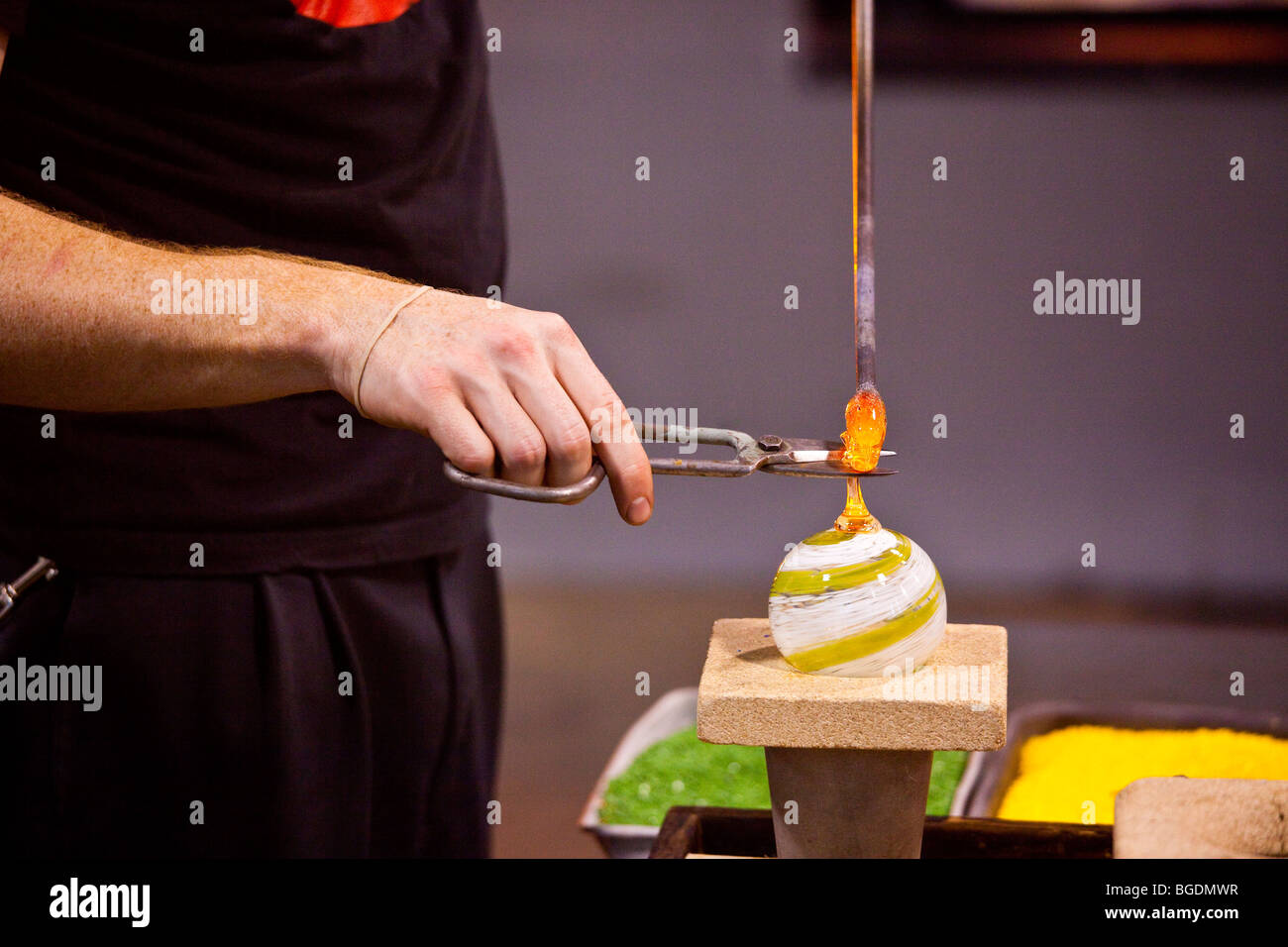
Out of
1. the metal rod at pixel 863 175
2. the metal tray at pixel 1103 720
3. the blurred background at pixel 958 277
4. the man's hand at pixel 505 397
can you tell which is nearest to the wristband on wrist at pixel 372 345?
the man's hand at pixel 505 397

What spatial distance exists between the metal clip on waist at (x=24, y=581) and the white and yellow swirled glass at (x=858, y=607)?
52 centimetres

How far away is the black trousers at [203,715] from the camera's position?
84 centimetres

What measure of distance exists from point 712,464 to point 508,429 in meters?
0.11

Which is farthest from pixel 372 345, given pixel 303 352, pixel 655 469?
pixel 655 469

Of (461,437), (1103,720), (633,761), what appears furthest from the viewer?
(633,761)

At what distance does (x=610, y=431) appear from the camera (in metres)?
0.61

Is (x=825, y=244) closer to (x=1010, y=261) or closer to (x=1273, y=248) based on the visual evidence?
(x=1010, y=261)

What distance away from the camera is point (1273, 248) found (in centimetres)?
198

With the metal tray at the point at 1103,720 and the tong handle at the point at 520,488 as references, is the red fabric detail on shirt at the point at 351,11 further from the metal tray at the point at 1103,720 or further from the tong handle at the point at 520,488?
the metal tray at the point at 1103,720

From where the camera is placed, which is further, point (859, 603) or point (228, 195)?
point (228, 195)

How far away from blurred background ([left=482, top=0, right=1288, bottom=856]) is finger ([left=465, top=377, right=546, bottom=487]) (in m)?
1.38

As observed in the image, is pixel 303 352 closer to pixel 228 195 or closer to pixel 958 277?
pixel 228 195
